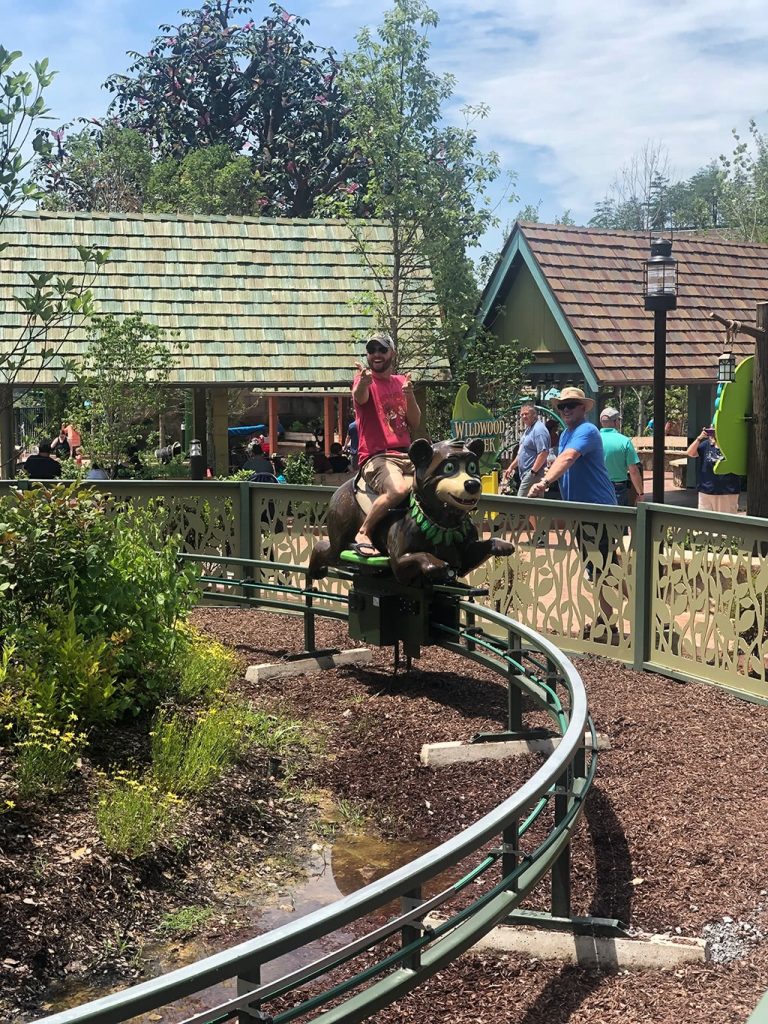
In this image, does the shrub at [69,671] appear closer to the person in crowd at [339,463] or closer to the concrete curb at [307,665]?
the concrete curb at [307,665]

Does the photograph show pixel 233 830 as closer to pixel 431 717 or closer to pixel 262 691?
pixel 431 717

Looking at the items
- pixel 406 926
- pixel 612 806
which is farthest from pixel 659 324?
pixel 406 926

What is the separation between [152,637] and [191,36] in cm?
4932

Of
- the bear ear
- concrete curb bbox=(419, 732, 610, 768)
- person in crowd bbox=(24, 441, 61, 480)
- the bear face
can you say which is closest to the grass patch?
concrete curb bbox=(419, 732, 610, 768)

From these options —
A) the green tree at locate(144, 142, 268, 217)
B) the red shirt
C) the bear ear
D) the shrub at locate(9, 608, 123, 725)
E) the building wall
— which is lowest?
the shrub at locate(9, 608, 123, 725)

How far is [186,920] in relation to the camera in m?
5.00

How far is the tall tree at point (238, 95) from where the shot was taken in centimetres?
4909

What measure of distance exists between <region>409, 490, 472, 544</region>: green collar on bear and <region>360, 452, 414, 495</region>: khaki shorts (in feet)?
0.83

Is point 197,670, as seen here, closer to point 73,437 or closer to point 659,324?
point 659,324

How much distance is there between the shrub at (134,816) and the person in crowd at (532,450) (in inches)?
313

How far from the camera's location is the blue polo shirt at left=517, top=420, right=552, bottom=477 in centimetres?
1340

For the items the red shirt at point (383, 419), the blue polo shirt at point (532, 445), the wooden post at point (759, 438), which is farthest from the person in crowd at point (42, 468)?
the wooden post at point (759, 438)

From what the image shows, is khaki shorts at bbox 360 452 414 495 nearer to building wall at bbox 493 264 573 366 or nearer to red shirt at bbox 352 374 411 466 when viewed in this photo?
red shirt at bbox 352 374 411 466

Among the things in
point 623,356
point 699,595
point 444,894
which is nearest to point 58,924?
point 444,894
